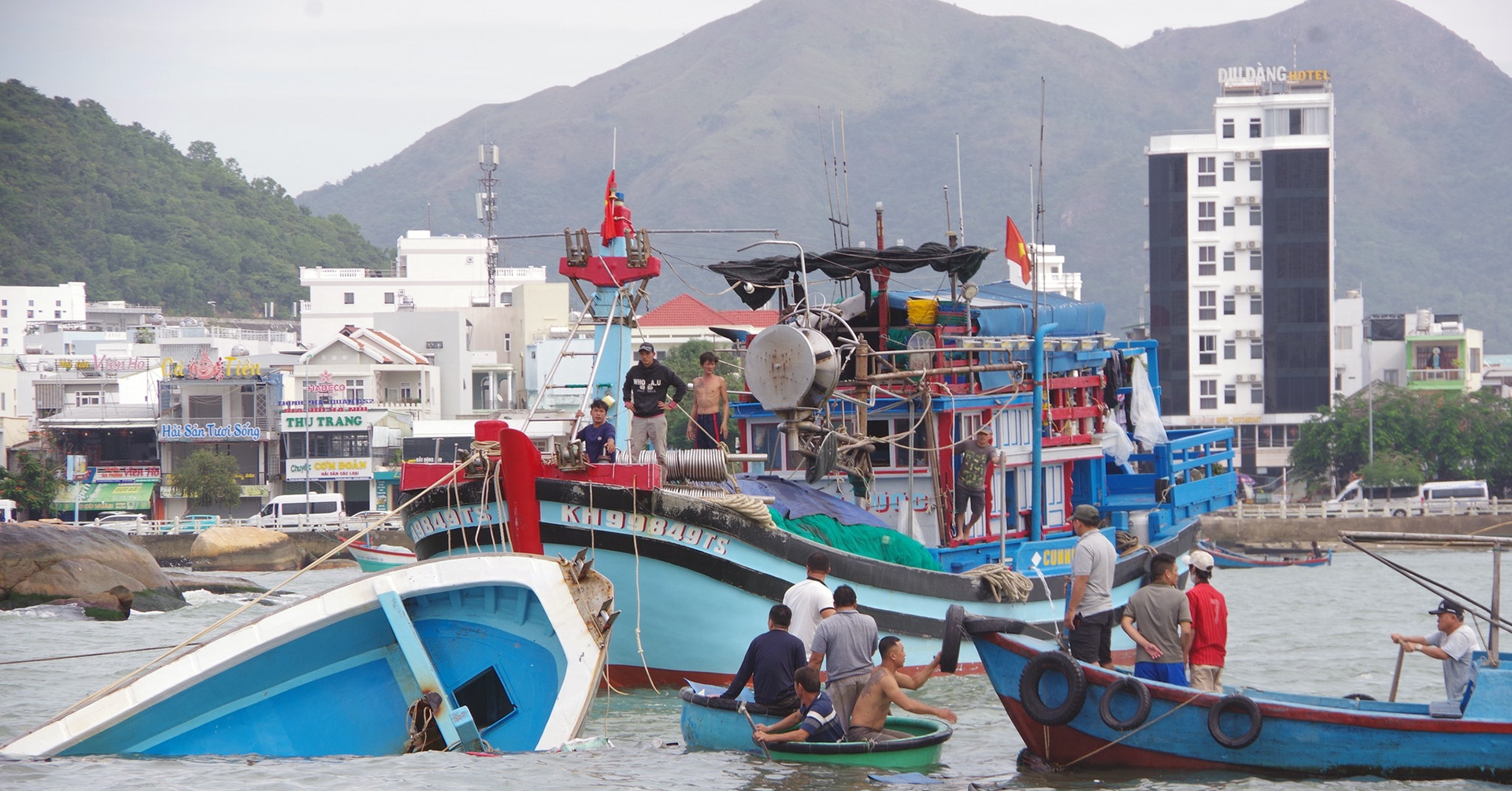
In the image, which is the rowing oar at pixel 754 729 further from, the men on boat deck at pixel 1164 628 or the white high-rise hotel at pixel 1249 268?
the white high-rise hotel at pixel 1249 268

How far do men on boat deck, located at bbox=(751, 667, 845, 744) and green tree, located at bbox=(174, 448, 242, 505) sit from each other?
5427 centimetres

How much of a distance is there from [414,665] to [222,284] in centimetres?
11161

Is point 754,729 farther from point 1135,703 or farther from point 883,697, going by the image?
point 1135,703

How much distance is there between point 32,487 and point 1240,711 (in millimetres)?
57286

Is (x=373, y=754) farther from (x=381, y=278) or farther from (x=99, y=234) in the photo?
(x=99, y=234)

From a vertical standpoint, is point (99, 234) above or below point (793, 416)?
above

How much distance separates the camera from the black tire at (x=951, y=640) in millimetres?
12641

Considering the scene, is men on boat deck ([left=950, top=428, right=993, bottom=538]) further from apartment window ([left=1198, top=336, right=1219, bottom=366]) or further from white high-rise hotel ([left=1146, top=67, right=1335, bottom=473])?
apartment window ([left=1198, top=336, right=1219, bottom=366])

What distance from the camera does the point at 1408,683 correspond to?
20984mm

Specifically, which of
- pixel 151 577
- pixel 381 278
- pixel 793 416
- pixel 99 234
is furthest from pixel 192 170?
pixel 793 416

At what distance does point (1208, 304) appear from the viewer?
253 ft

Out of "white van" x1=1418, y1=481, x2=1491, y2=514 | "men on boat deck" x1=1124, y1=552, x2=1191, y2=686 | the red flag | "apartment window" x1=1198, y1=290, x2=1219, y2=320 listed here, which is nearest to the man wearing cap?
"men on boat deck" x1=1124, y1=552, x2=1191, y2=686

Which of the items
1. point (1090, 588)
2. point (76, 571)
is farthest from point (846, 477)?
point (76, 571)

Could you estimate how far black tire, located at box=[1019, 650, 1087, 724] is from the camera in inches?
512
